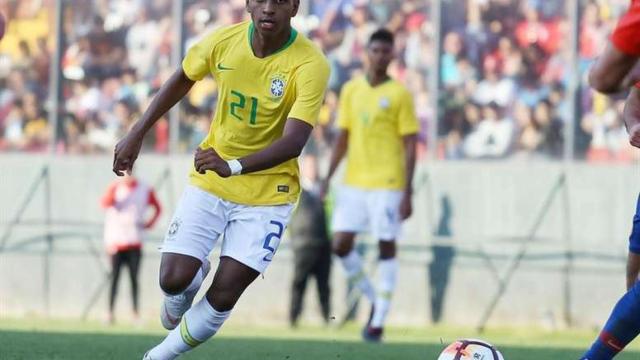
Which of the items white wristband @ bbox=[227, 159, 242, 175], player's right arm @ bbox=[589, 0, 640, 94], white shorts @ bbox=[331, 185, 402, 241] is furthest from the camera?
→ white shorts @ bbox=[331, 185, 402, 241]

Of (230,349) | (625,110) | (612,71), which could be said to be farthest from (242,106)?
(230,349)

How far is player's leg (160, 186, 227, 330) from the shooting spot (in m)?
8.35

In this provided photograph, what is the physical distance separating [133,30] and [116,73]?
66 cm

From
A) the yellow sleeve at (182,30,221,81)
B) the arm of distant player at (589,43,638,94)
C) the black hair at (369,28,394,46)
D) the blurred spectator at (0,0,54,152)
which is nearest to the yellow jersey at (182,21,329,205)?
the yellow sleeve at (182,30,221,81)

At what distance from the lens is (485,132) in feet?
64.8

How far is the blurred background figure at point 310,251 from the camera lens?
19.4m

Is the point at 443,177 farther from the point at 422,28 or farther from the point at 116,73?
the point at 116,73

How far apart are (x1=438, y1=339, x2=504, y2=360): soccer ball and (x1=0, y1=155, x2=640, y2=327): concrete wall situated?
36.9ft

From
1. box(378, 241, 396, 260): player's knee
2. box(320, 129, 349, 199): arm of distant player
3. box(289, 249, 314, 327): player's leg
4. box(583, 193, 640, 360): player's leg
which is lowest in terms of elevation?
box(289, 249, 314, 327): player's leg

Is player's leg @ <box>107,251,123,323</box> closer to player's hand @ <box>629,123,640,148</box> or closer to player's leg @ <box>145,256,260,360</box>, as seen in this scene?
player's leg @ <box>145,256,260,360</box>

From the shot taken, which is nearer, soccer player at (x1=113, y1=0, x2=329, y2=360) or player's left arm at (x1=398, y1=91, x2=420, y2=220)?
soccer player at (x1=113, y1=0, x2=329, y2=360)

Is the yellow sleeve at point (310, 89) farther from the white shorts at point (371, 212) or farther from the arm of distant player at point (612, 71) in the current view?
the white shorts at point (371, 212)

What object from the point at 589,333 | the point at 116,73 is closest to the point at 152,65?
the point at 116,73

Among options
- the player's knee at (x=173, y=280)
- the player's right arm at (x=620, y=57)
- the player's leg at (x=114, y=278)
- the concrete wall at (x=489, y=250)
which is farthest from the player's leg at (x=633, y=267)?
the player's leg at (x=114, y=278)
